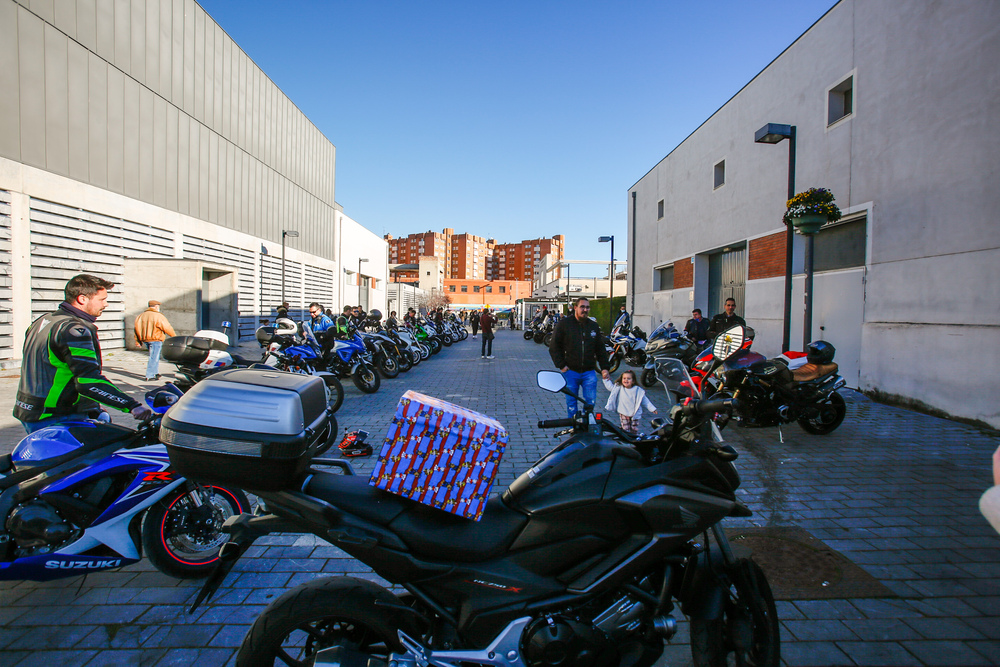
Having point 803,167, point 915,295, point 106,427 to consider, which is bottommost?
point 106,427

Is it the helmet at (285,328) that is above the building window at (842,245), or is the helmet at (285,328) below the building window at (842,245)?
below

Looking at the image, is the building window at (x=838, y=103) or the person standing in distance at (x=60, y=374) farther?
the building window at (x=838, y=103)

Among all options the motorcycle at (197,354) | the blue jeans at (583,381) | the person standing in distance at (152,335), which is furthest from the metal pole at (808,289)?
the person standing in distance at (152,335)

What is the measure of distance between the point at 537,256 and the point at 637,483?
164108 millimetres

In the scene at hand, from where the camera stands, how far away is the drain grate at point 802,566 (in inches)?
116

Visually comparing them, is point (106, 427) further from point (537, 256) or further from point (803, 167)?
point (537, 256)

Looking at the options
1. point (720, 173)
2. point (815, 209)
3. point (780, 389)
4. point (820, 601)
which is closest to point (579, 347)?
point (780, 389)

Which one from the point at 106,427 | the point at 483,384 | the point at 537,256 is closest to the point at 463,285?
the point at 537,256

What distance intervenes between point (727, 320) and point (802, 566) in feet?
27.8

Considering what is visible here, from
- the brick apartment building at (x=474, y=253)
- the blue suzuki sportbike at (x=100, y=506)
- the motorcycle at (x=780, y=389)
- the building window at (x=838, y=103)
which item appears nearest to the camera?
the blue suzuki sportbike at (x=100, y=506)

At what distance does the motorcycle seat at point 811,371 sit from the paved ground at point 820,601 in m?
0.95

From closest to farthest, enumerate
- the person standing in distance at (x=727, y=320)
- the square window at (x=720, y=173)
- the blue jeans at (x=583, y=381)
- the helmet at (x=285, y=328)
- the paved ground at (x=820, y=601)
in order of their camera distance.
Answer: the paved ground at (x=820, y=601)
the blue jeans at (x=583, y=381)
the helmet at (x=285, y=328)
the person standing in distance at (x=727, y=320)
the square window at (x=720, y=173)

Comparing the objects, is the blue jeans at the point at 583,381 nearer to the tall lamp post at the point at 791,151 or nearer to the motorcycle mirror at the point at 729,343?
the motorcycle mirror at the point at 729,343

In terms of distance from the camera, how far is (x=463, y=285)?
393 feet
